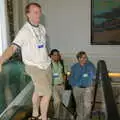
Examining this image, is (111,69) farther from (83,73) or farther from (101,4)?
(83,73)

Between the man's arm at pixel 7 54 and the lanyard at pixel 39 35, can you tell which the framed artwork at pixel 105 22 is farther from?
the man's arm at pixel 7 54

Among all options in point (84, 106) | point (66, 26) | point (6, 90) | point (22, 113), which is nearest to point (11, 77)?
point (6, 90)

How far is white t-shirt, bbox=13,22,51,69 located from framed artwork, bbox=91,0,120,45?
5058mm

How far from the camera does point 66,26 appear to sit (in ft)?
28.0

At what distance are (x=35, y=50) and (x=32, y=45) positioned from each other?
6 centimetres

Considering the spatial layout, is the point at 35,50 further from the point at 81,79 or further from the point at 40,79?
the point at 81,79

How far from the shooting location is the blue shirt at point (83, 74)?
6.06 m

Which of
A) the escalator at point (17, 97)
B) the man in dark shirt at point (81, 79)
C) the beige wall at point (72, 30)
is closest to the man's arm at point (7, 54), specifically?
the escalator at point (17, 97)

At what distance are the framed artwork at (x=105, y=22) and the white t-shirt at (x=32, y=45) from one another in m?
5.06

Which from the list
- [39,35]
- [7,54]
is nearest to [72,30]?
[39,35]

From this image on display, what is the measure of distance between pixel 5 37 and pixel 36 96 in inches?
128

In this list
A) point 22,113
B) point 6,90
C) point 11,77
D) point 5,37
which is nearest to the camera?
point 22,113

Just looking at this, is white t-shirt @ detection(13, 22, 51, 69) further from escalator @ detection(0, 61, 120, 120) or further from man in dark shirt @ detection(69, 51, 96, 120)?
man in dark shirt @ detection(69, 51, 96, 120)

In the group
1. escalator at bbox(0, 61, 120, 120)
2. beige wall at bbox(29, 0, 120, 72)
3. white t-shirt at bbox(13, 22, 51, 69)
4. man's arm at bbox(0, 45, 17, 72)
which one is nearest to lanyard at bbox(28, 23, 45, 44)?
white t-shirt at bbox(13, 22, 51, 69)
